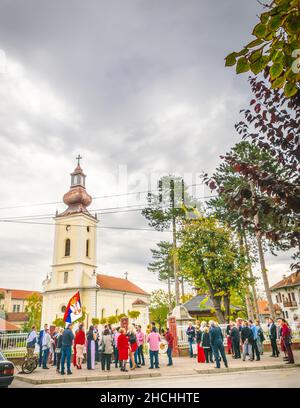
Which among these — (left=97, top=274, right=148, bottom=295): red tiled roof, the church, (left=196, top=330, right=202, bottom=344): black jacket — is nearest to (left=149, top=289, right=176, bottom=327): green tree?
(left=97, top=274, right=148, bottom=295): red tiled roof

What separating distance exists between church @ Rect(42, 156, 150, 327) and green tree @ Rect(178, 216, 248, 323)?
80.4ft

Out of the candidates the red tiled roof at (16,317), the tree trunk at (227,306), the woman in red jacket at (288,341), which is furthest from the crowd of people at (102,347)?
the red tiled roof at (16,317)

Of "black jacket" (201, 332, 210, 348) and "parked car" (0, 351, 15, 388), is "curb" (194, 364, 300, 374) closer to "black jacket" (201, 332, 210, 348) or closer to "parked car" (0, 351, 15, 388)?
"black jacket" (201, 332, 210, 348)

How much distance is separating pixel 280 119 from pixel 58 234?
49.3 metres

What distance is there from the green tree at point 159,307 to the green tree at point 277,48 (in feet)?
211

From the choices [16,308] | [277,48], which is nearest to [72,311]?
[277,48]

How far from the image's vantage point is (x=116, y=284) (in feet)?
197

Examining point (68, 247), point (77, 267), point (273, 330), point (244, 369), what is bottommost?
point (244, 369)

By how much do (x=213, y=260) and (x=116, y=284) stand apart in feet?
128

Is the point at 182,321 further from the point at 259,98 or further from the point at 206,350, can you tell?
the point at 259,98

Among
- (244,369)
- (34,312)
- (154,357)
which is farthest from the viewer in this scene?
(34,312)

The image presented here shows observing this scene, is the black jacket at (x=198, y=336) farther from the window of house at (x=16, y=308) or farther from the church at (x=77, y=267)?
the window of house at (x=16, y=308)

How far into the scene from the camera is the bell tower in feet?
156

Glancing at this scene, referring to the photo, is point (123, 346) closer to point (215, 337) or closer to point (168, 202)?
point (215, 337)
